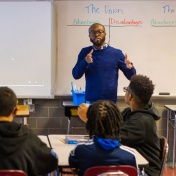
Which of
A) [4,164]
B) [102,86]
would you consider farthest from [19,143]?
[102,86]

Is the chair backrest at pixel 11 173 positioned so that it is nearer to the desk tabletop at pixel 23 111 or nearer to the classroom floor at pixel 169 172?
the desk tabletop at pixel 23 111

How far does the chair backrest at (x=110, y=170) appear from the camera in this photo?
5.53ft

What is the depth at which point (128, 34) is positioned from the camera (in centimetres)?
440

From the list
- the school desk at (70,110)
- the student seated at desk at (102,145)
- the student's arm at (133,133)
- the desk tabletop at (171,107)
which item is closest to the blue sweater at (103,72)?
the school desk at (70,110)

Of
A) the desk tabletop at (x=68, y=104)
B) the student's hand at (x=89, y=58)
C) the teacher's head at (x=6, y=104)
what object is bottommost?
the desk tabletop at (x=68, y=104)

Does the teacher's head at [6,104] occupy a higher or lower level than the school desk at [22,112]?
higher

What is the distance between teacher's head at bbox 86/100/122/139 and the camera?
181 centimetres

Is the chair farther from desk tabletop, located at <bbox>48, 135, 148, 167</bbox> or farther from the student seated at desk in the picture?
the student seated at desk

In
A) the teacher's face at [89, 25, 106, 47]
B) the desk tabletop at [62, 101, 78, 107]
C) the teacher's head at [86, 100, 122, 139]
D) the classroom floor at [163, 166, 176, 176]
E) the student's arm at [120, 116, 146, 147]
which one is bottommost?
the classroom floor at [163, 166, 176, 176]

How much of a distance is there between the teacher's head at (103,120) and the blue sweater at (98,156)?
0.06 m

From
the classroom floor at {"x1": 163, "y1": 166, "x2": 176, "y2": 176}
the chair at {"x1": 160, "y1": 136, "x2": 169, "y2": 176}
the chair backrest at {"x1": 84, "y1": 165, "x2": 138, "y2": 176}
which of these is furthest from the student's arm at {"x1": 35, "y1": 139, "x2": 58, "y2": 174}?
the classroom floor at {"x1": 163, "y1": 166, "x2": 176, "y2": 176}

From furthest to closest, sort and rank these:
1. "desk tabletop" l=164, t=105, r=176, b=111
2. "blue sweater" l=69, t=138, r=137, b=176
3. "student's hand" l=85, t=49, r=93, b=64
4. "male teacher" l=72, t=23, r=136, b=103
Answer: "desk tabletop" l=164, t=105, r=176, b=111
"male teacher" l=72, t=23, r=136, b=103
"student's hand" l=85, t=49, r=93, b=64
"blue sweater" l=69, t=138, r=137, b=176

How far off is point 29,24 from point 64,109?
3.79ft

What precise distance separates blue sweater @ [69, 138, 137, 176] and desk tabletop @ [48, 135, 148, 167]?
20 centimetres
